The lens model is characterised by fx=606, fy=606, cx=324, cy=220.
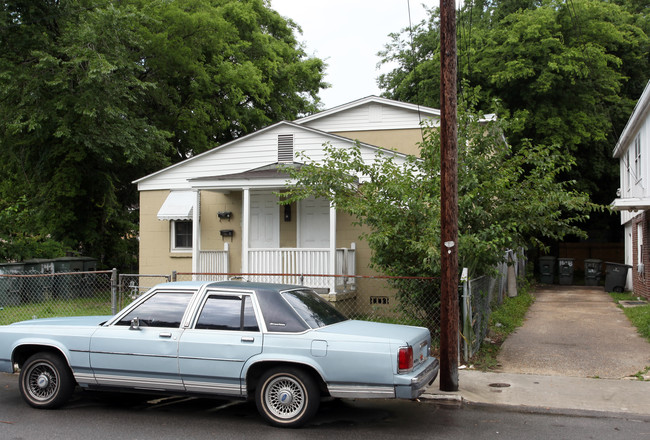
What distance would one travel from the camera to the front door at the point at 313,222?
1547 centimetres

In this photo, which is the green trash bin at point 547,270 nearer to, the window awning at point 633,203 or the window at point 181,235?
the window awning at point 633,203

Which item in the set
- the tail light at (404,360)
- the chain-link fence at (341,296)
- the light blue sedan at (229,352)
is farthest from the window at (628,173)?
the tail light at (404,360)

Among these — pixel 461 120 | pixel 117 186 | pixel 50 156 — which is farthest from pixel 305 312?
pixel 117 186

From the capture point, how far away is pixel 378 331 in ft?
21.9

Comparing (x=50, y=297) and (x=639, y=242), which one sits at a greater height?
(x=639, y=242)

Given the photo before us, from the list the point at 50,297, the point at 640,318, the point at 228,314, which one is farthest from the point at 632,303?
the point at 50,297

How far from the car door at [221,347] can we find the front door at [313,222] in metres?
8.76

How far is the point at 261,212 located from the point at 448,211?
8785 millimetres

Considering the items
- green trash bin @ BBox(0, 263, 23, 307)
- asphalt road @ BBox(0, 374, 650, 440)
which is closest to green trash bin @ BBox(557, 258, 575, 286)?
asphalt road @ BBox(0, 374, 650, 440)

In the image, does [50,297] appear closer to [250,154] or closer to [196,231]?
[196,231]

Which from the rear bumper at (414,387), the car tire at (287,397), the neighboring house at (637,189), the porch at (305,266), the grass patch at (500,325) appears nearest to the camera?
the rear bumper at (414,387)

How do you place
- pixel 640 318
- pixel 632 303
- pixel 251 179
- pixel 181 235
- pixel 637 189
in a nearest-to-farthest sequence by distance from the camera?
pixel 640 318 → pixel 251 179 → pixel 181 235 → pixel 632 303 → pixel 637 189

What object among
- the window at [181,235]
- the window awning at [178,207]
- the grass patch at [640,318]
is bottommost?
the grass patch at [640,318]

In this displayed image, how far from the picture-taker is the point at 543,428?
21.3 feet
